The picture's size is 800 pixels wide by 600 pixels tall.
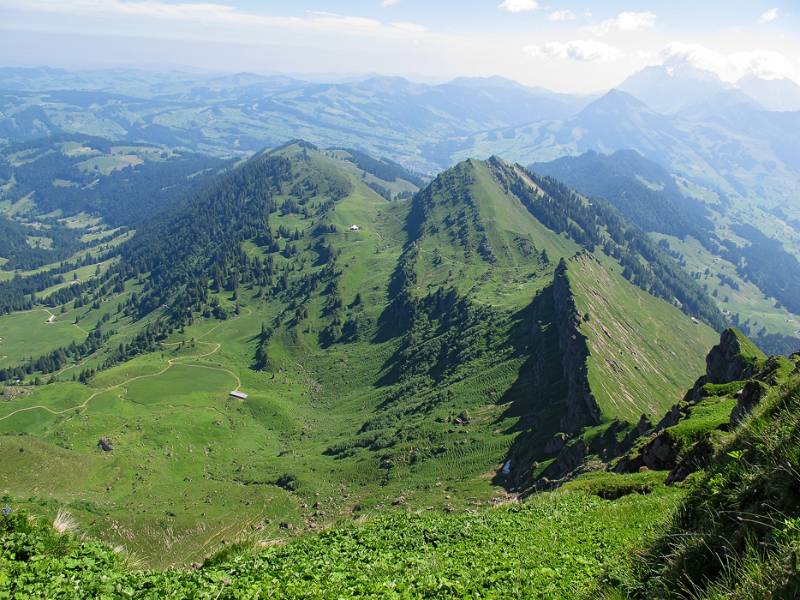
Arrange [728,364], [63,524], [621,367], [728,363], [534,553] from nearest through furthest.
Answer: [63,524] → [534,553] → [728,364] → [728,363] → [621,367]

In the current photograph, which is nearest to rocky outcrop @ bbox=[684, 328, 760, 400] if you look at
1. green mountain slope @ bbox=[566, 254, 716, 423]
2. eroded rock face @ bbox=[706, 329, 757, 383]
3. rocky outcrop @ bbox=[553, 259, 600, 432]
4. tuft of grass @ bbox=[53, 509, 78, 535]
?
eroded rock face @ bbox=[706, 329, 757, 383]

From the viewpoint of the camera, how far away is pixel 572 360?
140m

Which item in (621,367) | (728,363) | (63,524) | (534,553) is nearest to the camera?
(63,524)

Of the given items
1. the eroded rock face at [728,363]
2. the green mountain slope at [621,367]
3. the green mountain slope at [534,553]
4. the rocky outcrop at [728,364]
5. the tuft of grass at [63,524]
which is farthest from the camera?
the green mountain slope at [621,367]

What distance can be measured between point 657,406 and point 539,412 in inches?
1516

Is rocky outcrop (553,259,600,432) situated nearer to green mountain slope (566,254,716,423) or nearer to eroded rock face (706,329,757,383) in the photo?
green mountain slope (566,254,716,423)

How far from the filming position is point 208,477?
148625mm

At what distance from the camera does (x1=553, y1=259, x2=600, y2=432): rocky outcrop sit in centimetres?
11519

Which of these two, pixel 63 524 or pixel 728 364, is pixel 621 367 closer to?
pixel 728 364

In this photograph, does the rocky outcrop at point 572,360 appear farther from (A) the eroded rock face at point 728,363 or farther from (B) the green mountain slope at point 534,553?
(B) the green mountain slope at point 534,553

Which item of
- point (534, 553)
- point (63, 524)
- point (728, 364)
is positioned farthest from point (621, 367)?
point (63, 524)

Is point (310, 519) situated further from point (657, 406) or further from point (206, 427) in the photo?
point (657, 406)

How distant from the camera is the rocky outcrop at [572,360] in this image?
115 meters

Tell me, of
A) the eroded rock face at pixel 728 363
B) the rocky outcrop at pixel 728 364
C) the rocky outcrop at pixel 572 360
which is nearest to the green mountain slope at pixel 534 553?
the rocky outcrop at pixel 728 364
